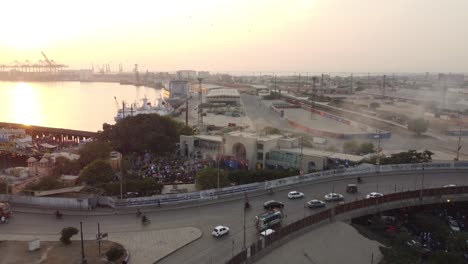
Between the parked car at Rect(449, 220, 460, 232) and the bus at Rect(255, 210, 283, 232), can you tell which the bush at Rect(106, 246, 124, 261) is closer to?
the bus at Rect(255, 210, 283, 232)

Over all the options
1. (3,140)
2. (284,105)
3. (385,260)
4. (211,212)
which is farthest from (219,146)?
(284,105)

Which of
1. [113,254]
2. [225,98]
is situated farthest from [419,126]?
[225,98]

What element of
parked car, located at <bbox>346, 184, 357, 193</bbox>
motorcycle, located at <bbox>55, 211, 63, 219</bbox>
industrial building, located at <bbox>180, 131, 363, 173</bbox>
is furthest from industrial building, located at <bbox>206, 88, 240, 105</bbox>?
motorcycle, located at <bbox>55, 211, 63, 219</bbox>

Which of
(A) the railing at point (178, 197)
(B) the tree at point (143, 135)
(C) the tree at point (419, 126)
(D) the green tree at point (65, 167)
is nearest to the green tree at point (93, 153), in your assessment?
(D) the green tree at point (65, 167)

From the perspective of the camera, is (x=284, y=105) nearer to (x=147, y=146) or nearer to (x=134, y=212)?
(x=147, y=146)

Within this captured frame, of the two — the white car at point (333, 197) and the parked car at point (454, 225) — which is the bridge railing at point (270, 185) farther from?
the parked car at point (454, 225)

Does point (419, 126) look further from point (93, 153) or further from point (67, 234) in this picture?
point (67, 234)
